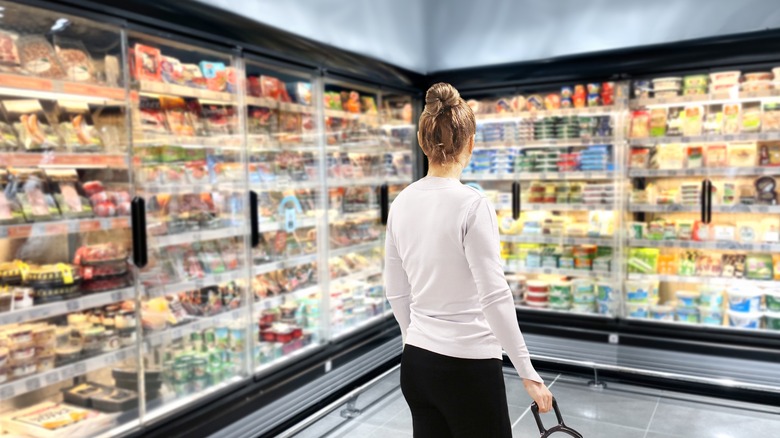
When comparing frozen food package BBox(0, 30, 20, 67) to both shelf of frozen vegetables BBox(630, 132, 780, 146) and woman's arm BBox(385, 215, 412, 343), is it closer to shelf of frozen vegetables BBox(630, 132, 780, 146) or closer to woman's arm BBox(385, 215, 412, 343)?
woman's arm BBox(385, 215, 412, 343)

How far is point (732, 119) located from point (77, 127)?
465cm

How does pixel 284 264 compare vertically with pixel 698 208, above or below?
below

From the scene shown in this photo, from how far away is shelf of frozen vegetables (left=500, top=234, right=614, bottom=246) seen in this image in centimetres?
523

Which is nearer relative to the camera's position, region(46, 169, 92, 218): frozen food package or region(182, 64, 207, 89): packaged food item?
region(46, 169, 92, 218): frozen food package

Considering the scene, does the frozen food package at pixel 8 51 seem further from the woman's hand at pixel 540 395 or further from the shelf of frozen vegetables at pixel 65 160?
the woman's hand at pixel 540 395

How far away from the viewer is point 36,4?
2572mm

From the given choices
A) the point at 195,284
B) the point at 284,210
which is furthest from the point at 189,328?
the point at 284,210

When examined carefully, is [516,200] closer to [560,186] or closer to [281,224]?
[560,186]

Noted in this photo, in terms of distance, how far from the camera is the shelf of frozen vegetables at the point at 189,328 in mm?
3307

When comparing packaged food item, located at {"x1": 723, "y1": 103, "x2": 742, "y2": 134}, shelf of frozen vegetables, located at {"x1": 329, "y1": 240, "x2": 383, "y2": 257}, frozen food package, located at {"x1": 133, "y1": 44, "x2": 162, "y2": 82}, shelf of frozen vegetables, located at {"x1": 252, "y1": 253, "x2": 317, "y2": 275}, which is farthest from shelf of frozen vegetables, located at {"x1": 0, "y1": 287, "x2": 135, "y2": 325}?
packaged food item, located at {"x1": 723, "y1": 103, "x2": 742, "y2": 134}

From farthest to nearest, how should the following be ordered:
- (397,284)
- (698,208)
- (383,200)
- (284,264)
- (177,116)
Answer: (383,200)
(698,208)
(284,264)
(177,116)
(397,284)

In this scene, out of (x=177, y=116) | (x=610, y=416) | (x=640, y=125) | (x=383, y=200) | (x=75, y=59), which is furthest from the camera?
(x=383, y=200)

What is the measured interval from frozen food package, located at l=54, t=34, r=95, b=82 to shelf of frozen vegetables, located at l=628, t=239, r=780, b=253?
4257 mm

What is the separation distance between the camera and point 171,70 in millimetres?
3471
